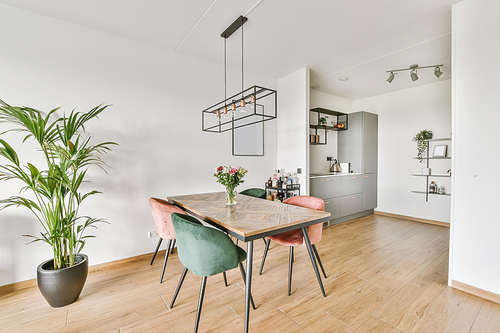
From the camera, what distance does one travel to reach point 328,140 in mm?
5133

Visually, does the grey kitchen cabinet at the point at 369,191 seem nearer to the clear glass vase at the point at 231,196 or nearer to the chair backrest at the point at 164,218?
the clear glass vase at the point at 231,196

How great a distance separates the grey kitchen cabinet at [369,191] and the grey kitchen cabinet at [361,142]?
0.15 m

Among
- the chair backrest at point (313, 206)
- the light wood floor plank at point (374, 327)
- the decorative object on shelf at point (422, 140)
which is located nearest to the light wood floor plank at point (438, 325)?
the light wood floor plank at point (374, 327)

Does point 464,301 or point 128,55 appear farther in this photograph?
point 128,55

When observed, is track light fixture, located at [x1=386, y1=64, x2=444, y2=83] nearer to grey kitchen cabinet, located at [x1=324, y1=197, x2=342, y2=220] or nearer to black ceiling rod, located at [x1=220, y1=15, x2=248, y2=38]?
grey kitchen cabinet, located at [x1=324, y1=197, x2=342, y2=220]

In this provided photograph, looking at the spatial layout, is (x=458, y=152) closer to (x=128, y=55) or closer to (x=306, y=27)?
(x=306, y=27)

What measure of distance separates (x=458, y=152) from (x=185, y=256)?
2.53 metres

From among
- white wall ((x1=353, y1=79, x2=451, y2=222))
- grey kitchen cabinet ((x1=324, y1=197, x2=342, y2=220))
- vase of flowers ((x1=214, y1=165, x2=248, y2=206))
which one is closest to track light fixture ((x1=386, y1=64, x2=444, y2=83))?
white wall ((x1=353, y1=79, x2=451, y2=222))

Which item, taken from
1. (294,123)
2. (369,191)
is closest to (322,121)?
(294,123)

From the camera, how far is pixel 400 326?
1.68 meters

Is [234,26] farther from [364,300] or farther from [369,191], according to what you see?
[369,191]

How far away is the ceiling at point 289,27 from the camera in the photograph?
224 centimetres

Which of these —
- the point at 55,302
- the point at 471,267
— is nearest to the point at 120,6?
the point at 55,302

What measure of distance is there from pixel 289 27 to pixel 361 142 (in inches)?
122
